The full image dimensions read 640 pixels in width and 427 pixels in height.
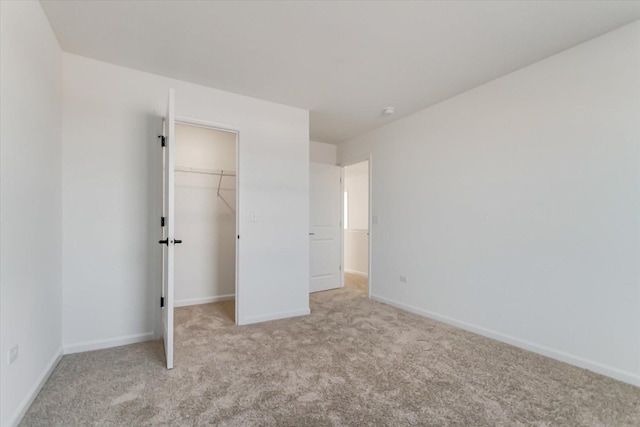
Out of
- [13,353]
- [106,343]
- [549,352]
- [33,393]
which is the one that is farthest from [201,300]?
[549,352]

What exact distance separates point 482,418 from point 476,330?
1467 mm

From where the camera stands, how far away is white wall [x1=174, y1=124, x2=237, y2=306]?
12.9 feet

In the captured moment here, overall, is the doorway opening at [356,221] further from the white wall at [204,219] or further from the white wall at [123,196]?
the white wall at [123,196]

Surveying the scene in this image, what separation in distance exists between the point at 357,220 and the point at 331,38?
4681 millimetres

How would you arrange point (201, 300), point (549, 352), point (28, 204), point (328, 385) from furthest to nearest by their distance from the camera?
point (201, 300)
point (549, 352)
point (328, 385)
point (28, 204)

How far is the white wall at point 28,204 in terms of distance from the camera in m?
1.50

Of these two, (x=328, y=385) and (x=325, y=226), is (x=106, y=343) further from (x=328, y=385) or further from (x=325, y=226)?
(x=325, y=226)

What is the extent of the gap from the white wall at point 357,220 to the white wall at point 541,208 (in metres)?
2.50

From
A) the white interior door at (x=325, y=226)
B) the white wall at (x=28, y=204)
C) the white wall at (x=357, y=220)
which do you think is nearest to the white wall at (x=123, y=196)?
the white wall at (x=28, y=204)

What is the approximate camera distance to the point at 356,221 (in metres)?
6.62

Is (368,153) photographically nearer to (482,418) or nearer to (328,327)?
(328,327)

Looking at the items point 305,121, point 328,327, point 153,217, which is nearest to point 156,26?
point 153,217

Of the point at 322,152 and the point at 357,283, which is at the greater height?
the point at 322,152

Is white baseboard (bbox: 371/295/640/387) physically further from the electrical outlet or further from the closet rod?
the electrical outlet
